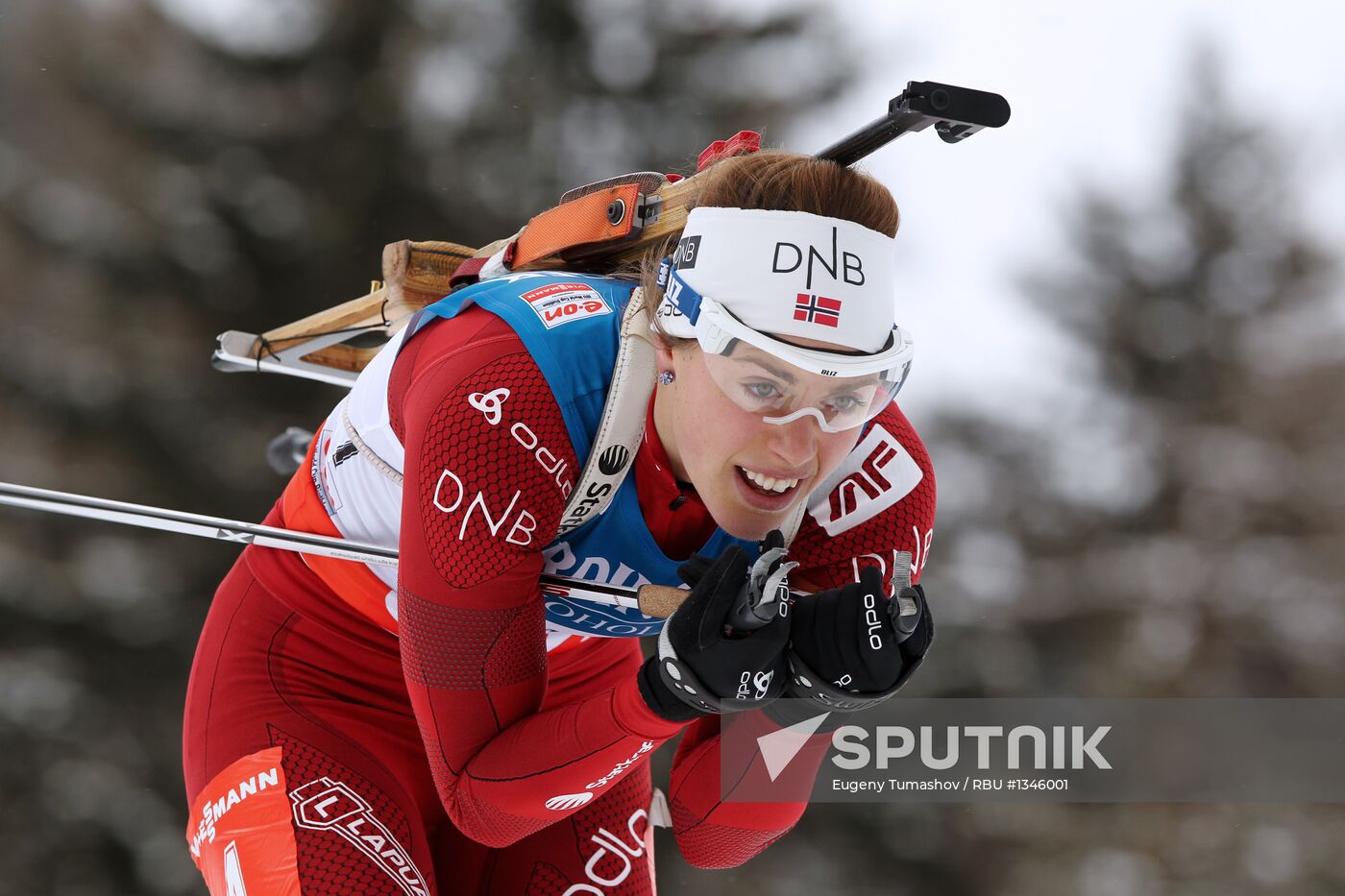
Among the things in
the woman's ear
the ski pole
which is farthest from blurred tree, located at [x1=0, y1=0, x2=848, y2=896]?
the woman's ear

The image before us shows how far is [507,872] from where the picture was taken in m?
1.43

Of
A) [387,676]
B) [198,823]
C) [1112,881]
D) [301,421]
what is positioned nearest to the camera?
[198,823]

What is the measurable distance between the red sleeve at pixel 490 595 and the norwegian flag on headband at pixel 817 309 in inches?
8.9

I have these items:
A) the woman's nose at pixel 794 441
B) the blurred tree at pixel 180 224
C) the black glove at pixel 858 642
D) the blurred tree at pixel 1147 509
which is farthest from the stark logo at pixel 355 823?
the blurred tree at pixel 180 224

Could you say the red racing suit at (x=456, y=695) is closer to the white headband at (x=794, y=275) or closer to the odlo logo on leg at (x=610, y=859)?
the odlo logo on leg at (x=610, y=859)

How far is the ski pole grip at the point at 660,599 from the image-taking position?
1.16m

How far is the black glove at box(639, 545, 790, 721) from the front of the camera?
1.07 m

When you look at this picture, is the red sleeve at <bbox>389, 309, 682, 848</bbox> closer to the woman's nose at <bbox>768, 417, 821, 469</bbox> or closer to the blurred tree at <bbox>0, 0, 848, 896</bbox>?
the woman's nose at <bbox>768, 417, 821, 469</bbox>

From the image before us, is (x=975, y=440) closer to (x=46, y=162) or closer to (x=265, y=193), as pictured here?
(x=265, y=193)

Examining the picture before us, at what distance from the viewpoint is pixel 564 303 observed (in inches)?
47.8

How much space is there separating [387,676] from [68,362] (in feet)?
12.6

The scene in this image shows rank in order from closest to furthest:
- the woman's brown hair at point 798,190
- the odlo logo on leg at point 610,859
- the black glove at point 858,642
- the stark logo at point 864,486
Result: the black glove at point 858,642 → the woman's brown hair at point 798,190 → the stark logo at point 864,486 → the odlo logo on leg at point 610,859

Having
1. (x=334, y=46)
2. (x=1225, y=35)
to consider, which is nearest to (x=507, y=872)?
(x=334, y=46)

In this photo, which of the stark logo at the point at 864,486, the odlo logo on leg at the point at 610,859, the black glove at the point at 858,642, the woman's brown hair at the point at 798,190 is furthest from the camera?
the odlo logo on leg at the point at 610,859
